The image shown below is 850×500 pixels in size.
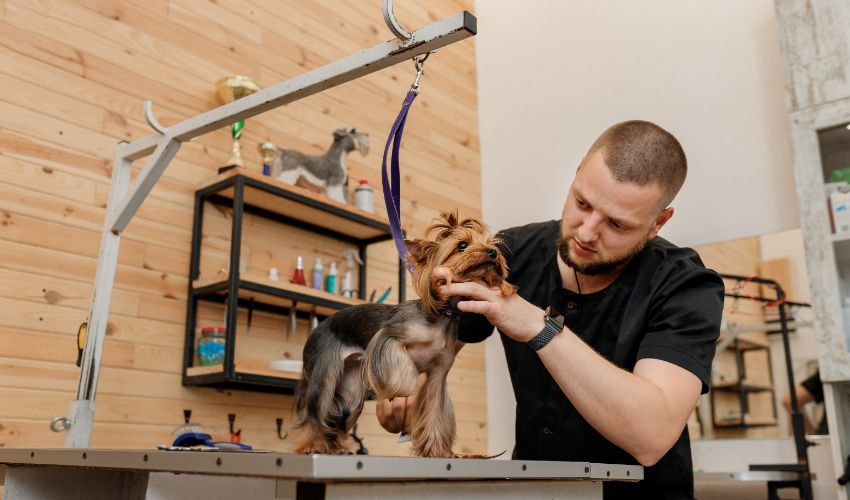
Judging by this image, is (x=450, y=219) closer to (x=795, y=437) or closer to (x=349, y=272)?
(x=349, y=272)

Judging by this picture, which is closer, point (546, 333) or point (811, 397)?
point (546, 333)

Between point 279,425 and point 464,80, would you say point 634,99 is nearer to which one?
point 464,80

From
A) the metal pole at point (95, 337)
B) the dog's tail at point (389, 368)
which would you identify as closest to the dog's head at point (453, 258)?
the dog's tail at point (389, 368)

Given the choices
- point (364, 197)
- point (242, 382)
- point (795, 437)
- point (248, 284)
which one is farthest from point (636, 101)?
point (242, 382)

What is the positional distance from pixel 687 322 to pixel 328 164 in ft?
7.26

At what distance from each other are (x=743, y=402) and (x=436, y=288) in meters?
2.48

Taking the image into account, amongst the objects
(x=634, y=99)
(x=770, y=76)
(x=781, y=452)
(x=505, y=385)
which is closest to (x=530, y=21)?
(x=634, y=99)

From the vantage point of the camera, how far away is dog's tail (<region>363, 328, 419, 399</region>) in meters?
1.45

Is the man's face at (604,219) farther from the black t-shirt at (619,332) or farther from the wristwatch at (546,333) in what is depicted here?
the wristwatch at (546,333)

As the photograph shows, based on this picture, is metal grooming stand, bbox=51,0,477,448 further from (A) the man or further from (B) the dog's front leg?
(B) the dog's front leg

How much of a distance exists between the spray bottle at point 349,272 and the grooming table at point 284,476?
2.13 metres

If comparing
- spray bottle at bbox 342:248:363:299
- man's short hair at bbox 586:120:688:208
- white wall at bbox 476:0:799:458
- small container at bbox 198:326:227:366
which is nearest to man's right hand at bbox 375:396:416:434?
man's short hair at bbox 586:120:688:208

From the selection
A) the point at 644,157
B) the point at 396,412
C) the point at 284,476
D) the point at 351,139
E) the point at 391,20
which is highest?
the point at 351,139

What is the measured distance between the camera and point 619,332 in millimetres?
1763
